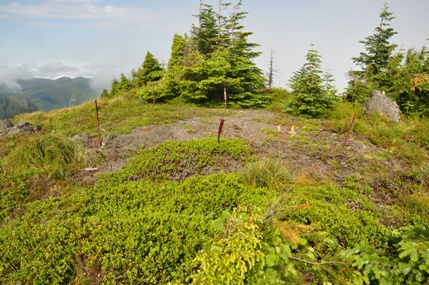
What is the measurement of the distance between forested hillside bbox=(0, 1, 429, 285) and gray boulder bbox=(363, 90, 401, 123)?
42cm

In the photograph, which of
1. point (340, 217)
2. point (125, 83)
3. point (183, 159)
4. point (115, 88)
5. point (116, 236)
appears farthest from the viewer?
point (115, 88)

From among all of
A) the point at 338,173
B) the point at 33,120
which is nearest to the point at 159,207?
the point at 338,173

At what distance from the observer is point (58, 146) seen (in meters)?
7.88

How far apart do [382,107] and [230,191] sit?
12.2 metres

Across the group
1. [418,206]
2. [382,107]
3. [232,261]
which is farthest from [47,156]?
[382,107]

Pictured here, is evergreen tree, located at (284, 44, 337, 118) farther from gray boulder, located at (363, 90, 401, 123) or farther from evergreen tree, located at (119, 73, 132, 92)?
evergreen tree, located at (119, 73, 132, 92)

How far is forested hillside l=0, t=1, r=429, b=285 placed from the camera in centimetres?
304

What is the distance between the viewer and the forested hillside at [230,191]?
3.04 meters

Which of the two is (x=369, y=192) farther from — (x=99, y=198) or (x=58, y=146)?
(x=58, y=146)

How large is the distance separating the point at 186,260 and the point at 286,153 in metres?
5.71

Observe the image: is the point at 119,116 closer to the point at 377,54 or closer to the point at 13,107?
the point at 377,54

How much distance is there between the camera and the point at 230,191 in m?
5.29

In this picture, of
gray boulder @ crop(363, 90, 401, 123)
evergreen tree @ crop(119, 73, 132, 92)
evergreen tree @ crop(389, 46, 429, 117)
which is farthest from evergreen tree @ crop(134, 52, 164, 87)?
evergreen tree @ crop(389, 46, 429, 117)

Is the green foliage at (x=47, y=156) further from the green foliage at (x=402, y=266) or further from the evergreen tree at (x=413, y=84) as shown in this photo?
the evergreen tree at (x=413, y=84)
